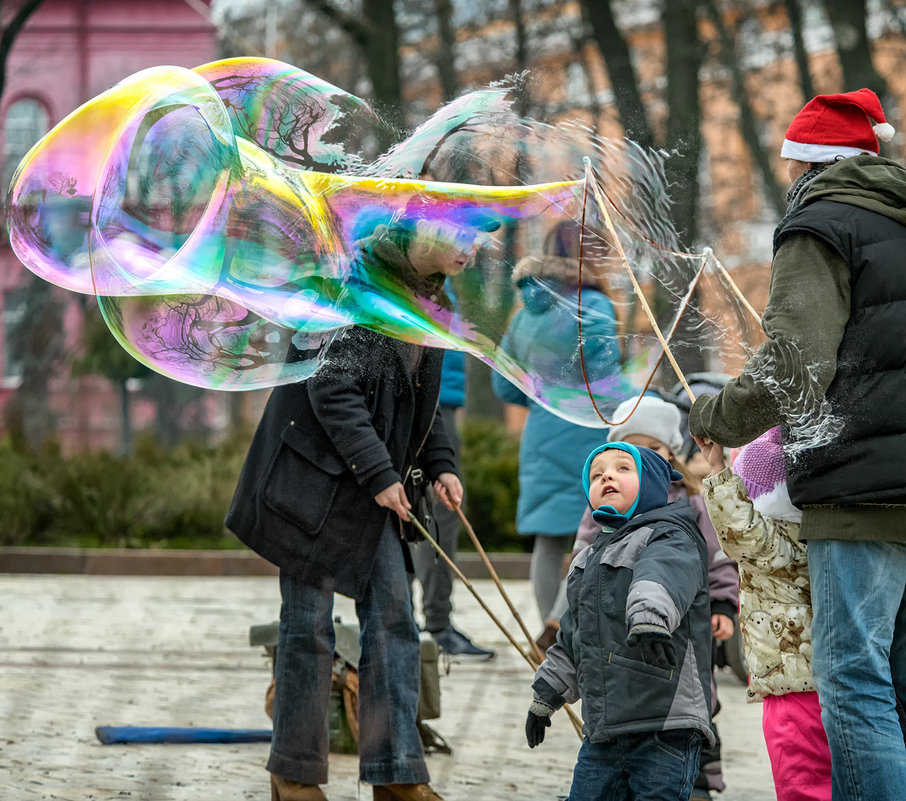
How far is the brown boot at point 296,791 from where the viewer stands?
439cm

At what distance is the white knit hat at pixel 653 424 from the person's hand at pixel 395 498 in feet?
3.01

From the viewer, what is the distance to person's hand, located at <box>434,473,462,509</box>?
4832mm

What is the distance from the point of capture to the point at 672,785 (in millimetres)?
3758

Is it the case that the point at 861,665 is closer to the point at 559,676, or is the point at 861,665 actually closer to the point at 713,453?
the point at 713,453

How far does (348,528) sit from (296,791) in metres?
0.78

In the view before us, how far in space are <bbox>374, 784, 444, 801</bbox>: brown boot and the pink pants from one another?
1.03 metres

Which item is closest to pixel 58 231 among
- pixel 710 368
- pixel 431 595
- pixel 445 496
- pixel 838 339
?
pixel 445 496

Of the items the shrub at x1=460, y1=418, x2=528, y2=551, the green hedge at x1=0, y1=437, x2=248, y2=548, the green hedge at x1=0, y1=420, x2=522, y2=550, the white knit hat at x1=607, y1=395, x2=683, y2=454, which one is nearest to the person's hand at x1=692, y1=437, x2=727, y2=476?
the white knit hat at x1=607, y1=395, x2=683, y2=454

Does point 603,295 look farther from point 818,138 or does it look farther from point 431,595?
point 431,595

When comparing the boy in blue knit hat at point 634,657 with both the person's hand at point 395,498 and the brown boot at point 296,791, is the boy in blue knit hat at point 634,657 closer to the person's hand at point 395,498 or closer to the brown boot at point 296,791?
the person's hand at point 395,498

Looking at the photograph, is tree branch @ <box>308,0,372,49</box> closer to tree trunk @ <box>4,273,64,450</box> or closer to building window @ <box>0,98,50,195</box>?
tree trunk @ <box>4,273,64,450</box>

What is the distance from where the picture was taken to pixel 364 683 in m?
4.51

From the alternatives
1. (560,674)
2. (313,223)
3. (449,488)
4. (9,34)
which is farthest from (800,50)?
(560,674)

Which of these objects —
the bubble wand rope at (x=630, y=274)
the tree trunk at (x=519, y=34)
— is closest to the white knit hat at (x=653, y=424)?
the bubble wand rope at (x=630, y=274)
